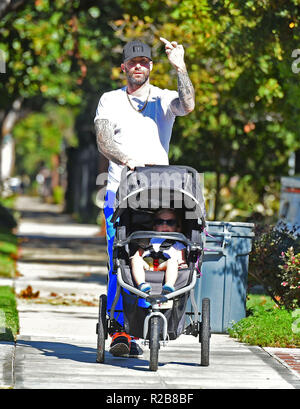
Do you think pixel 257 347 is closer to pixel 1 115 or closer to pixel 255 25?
pixel 255 25

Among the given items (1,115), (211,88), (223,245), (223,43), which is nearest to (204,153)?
(211,88)

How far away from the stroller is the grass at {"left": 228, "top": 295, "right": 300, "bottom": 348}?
1514 mm

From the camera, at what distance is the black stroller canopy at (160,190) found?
7.18m

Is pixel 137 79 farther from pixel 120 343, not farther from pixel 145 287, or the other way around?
pixel 120 343

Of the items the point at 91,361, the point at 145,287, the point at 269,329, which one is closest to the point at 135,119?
the point at 145,287

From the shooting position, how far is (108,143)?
7520 mm

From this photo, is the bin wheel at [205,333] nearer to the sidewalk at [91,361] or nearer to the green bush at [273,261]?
the sidewalk at [91,361]

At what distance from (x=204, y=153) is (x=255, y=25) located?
7.32m

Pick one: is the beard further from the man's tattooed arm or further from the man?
the man's tattooed arm

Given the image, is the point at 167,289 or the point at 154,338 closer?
the point at 154,338

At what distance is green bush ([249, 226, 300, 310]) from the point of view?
998 cm

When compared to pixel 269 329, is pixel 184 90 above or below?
above

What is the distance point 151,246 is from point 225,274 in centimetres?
248

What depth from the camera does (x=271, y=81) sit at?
1278 cm
